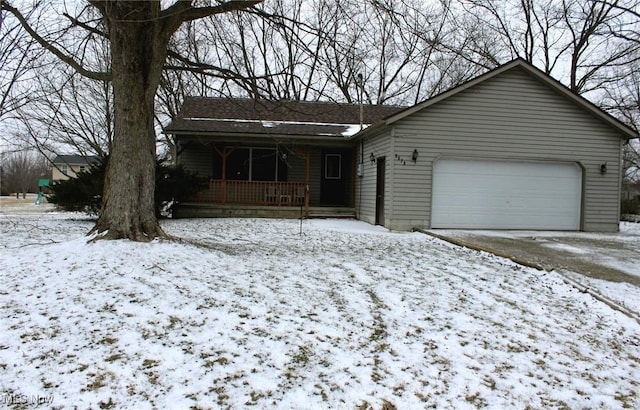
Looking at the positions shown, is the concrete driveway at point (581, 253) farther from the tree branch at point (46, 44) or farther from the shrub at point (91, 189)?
the shrub at point (91, 189)

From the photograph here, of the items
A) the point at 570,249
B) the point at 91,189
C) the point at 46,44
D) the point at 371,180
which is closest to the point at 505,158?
the point at 371,180

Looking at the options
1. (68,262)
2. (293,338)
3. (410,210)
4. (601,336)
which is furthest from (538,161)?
(68,262)

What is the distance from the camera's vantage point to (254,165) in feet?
54.3

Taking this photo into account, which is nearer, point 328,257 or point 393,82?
point 328,257

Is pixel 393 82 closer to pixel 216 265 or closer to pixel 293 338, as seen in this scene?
pixel 216 265

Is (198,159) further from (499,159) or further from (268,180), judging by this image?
(499,159)

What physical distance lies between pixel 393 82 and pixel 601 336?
25.1 meters

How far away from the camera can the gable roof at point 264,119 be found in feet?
47.9

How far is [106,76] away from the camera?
25.9 ft

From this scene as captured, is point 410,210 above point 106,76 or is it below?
below

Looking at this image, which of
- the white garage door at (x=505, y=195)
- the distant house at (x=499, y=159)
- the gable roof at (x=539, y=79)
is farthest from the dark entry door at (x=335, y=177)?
the white garage door at (x=505, y=195)

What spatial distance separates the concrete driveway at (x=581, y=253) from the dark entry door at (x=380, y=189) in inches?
72.2

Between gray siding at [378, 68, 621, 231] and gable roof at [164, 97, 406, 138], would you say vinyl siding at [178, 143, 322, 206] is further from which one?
gray siding at [378, 68, 621, 231]

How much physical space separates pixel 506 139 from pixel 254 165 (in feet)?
28.8
